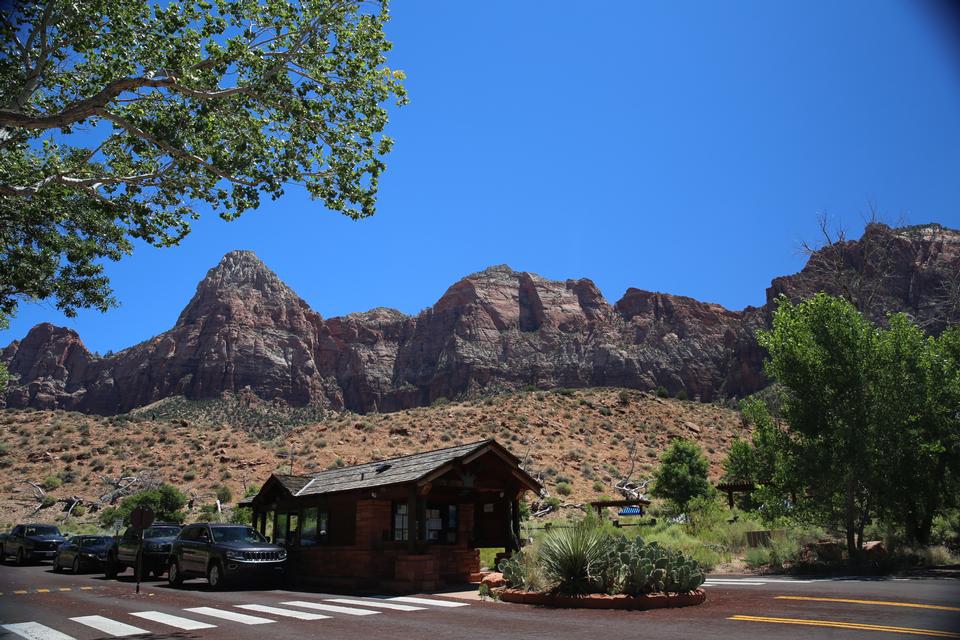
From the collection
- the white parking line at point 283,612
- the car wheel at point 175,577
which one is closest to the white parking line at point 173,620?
the white parking line at point 283,612

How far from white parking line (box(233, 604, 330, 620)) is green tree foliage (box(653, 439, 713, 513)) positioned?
29.4 metres

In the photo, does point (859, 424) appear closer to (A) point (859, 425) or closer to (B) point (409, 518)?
(A) point (859, 425)

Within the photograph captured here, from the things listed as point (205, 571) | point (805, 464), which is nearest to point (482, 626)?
point (205, 571)

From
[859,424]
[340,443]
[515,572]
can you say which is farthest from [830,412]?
[340,443]

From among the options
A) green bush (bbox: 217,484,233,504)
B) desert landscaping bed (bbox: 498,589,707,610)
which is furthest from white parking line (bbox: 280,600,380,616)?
green bush (bbox: 217,484,233,504)

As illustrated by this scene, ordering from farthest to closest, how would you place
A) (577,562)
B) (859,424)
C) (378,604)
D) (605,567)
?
(859,424)
(378,604)
(577,562)
(605,567)

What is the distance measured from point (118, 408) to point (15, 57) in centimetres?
13237

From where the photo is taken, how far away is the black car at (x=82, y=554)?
24875mm

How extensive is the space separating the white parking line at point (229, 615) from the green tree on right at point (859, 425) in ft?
52.0

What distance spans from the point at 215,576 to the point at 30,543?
15610 mm

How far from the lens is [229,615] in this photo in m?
12.7

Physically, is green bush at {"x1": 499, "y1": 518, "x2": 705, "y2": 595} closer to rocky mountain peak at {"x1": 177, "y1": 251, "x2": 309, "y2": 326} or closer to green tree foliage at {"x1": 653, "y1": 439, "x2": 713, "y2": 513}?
green tree foliage at {"x1": 653, "y1": 439, "x2": 713, "y2": 513}

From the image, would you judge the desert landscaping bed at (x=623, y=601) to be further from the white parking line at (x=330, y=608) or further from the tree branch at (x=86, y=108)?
the tree branch at (x=86, y=108)

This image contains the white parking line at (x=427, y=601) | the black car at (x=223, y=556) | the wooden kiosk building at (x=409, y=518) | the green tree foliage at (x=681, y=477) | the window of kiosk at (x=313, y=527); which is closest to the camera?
the white parking line at (x=427, y=601)
